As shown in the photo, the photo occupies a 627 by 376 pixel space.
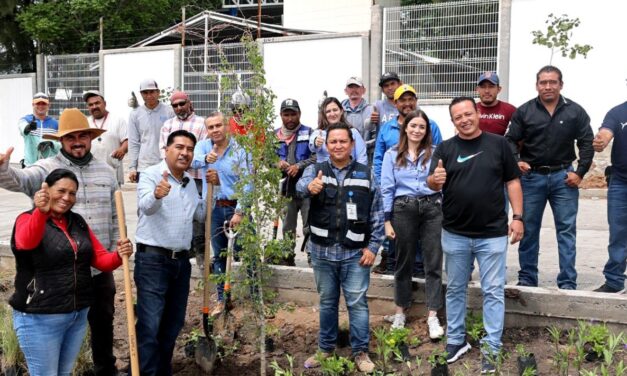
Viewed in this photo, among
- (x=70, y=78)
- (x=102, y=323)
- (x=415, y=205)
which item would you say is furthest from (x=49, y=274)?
(x=70, y=78)

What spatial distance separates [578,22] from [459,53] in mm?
2082

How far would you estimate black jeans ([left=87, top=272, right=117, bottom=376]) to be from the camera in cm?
446

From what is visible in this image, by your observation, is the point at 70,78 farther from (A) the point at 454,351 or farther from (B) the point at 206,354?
(A) the point at 454,351

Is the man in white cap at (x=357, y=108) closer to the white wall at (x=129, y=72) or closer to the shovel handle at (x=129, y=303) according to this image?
the shovel handle at (x=129, y=303)

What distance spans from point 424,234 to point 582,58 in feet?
25.5

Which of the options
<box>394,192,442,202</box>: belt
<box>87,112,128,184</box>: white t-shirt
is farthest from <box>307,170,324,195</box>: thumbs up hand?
<box>87,112,128,184</box>: white t-shirt

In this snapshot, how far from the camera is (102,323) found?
4547 millimetres

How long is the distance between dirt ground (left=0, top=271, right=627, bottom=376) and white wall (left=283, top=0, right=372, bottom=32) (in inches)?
707

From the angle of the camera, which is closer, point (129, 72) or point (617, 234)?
point (617, 234)

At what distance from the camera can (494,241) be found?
443 centimetres

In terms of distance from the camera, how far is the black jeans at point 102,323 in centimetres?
446

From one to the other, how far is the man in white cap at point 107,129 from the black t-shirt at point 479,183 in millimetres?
3932

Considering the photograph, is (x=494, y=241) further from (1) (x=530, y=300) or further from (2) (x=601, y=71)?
(2) (x=601, y=71)

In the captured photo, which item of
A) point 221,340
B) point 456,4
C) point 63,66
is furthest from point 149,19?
point 221,340
